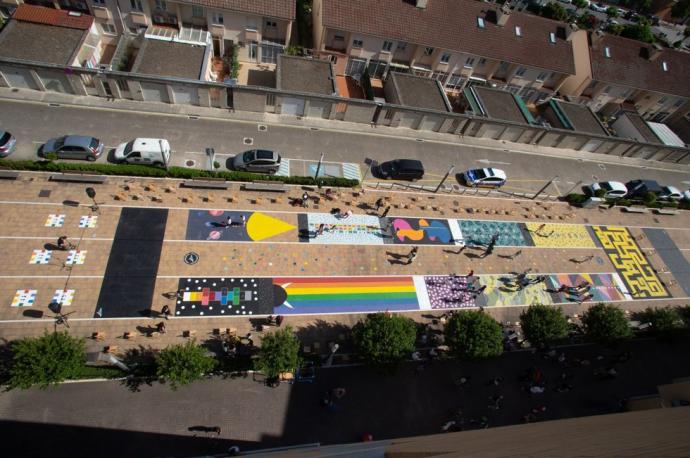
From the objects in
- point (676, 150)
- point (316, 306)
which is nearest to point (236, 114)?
point (316, 306)

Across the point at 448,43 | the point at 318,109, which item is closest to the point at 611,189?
the point at 448,43

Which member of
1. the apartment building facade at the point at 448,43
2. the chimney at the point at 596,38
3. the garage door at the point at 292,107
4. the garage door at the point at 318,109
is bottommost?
the garage door at the point at 318,109

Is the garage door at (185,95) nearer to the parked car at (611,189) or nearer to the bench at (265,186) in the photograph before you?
the bench at (265,186)

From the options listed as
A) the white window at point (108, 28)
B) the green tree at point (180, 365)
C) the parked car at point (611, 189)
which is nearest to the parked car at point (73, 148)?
the white window at point (108, 28)

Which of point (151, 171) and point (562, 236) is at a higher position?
point (151, 171)

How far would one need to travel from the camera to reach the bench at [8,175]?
3533 cm

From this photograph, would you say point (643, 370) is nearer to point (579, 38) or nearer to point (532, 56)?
point (532, 56)

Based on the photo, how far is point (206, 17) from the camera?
48594 millimetres

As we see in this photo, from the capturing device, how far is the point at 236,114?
1838 inches

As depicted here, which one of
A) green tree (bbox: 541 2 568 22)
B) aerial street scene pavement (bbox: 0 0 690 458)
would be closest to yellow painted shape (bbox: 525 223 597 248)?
aerial street scene pavement (bbox: 0 0 690 458)

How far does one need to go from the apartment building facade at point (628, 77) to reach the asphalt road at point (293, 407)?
142 feet

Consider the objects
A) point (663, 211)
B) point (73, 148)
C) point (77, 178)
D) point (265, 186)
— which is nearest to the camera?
point (77, 178)

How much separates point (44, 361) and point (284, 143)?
30.1m

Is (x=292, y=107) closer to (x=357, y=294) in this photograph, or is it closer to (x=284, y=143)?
(x=284, y=143)
